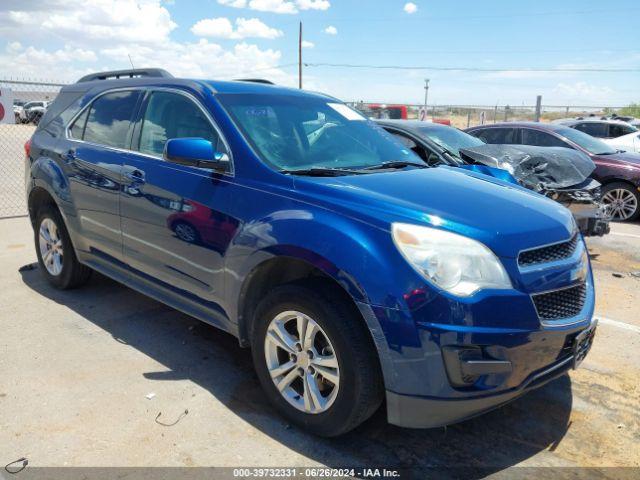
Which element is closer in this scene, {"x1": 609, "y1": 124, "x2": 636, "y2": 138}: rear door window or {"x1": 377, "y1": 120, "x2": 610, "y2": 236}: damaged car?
{"x1": 377, "y1": 120, "x2": 610, "y2": 236}: damaged car

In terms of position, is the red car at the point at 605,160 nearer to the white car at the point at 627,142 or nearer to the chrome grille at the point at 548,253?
the white car at the point at 627,142

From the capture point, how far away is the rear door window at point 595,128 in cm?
1435

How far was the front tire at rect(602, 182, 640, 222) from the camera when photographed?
8.91 metres

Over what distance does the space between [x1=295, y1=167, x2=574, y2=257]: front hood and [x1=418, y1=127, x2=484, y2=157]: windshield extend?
3.66 meters

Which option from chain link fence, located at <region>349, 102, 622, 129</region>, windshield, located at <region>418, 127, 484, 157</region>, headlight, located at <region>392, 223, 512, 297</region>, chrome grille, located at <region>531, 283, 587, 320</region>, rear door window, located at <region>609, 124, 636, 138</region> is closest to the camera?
headlight, located at <region>392, 223, 512, 297</region>

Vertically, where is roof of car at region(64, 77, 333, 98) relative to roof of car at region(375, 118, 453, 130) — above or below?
above

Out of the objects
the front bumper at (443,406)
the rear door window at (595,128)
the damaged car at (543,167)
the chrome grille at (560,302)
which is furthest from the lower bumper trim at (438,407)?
the rear door window at (595,128)

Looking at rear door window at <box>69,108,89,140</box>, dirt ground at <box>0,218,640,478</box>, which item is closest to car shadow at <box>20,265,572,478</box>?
dirt ground at <box>0,218,640,478</box>

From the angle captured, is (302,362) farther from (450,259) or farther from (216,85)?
(216,85)

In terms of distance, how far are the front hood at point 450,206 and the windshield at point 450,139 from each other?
3.66 meters

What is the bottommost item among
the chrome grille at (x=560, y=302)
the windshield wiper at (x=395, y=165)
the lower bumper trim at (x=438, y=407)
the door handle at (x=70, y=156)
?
the lower bumper trim at (x=438, y=407)

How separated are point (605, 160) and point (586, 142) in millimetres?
678

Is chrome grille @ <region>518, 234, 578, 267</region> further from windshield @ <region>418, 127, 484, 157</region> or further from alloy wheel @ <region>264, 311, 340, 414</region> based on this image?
windshield @ <region>418, 127, 484, 157</region>

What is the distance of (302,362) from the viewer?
2.80m
